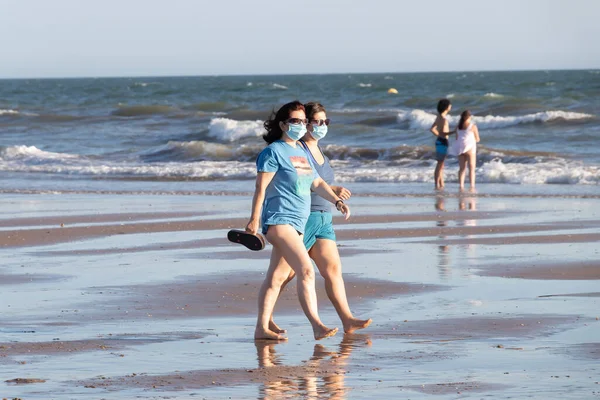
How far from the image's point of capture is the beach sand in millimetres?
5250

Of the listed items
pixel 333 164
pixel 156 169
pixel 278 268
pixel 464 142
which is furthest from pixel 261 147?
pixel 278 268

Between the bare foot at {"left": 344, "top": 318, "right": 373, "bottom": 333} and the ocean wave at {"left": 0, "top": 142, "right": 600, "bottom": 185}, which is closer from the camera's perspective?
the bare foot at {"left": 344, "top": 318, "right": 373, "bottom": 333}

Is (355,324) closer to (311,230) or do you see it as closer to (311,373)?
(311,230)

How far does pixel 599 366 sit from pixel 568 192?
38.5 ft

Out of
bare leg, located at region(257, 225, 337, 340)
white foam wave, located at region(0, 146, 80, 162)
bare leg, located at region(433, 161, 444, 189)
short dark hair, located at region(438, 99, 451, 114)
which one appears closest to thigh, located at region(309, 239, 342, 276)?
bare leg, located at region(257, 225, 337, 340)

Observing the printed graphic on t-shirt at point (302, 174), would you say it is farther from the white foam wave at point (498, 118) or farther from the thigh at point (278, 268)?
the white foam wave at point (498, 118)

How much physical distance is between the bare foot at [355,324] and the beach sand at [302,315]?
0.33ft

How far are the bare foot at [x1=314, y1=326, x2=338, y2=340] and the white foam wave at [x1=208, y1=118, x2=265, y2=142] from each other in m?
26.5

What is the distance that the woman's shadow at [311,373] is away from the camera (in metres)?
5.03

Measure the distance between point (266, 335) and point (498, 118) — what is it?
28.9 metres

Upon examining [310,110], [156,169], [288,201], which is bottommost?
[156,169]

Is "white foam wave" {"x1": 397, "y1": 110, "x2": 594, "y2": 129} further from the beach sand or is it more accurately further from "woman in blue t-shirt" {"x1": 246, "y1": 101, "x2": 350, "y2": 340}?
"woman in blue t-shirt" {"x1": 246, "y1": 101, "x2": 350, "y2": 340}

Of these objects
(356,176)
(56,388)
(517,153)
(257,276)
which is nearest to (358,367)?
(56,388)

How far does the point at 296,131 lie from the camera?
6.31 meters
